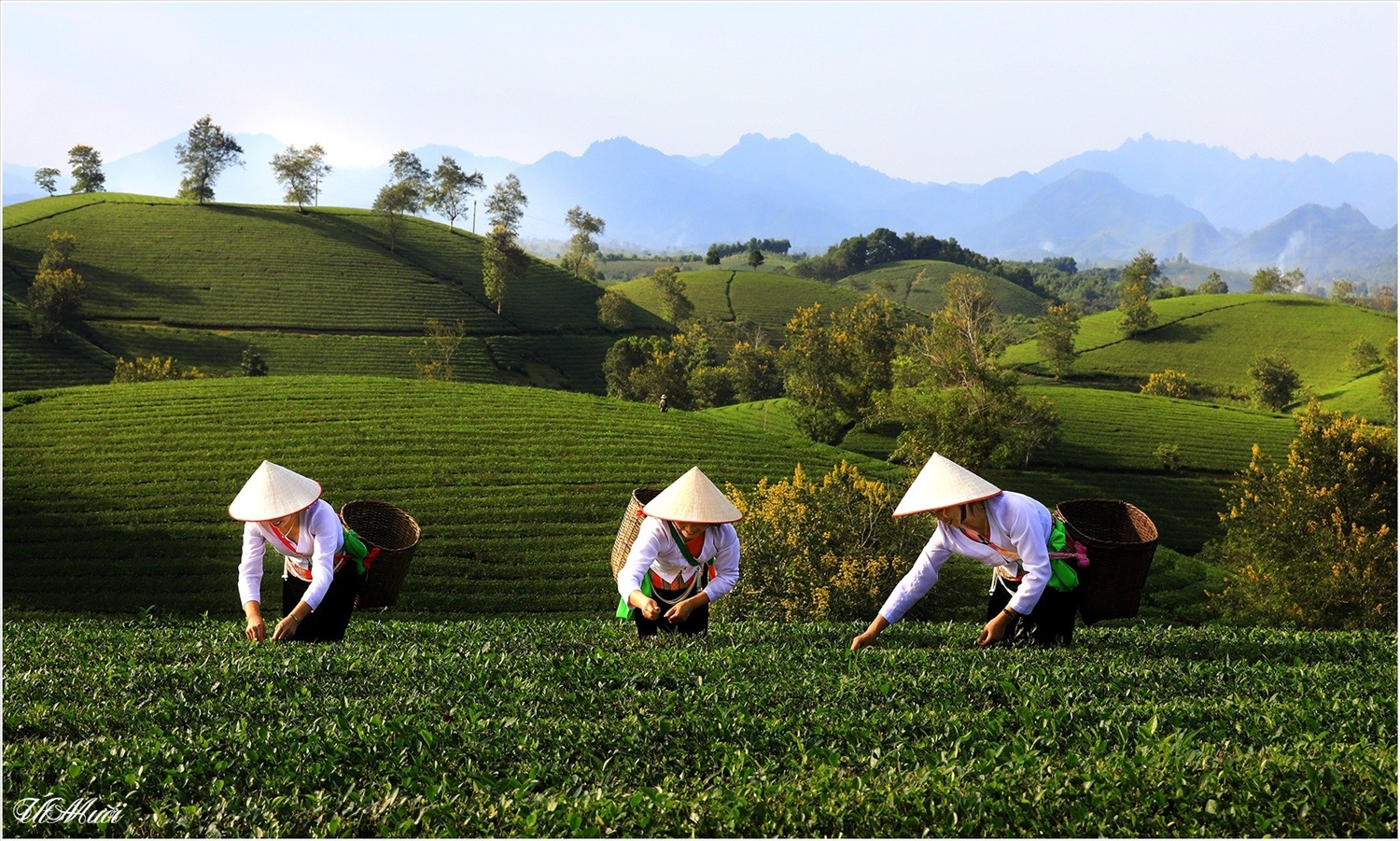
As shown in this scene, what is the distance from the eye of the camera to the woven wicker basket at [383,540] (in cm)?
925

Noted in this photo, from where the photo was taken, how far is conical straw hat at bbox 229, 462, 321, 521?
8.21 metres

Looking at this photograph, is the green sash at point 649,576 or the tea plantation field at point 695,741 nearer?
the tea plantation field at point 695,741

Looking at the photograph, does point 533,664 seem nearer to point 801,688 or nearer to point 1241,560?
point 801,688

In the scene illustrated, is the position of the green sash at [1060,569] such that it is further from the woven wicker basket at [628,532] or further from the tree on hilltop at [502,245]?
the tree on hilltop at [502,245]

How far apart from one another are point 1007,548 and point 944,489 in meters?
0.82

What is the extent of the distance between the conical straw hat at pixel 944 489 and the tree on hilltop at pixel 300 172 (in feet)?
398

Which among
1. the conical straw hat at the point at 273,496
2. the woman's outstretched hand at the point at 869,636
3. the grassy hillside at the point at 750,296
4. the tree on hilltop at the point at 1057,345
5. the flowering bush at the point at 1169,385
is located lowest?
the woman's outstretched hand at the point at 869,636

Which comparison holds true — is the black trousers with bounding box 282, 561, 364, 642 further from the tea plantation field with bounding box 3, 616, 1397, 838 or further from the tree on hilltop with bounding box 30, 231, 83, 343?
the tree on hilltop with bounding box 30, 231, 83, 343

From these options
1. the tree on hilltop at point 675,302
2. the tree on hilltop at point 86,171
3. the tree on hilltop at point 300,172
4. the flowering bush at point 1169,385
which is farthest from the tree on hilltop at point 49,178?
the flowering bush at point 1169,385

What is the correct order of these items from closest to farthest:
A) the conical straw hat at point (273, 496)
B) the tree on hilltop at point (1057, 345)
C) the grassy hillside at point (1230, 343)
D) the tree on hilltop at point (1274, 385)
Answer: the conical straw hat at point (273, 496) < the tree on hilltop at point (1274, 385) < the tree on hilltop at point (1057, 345) < the grassy hillside at point (1230, 343)

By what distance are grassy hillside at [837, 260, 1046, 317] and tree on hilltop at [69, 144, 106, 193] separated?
112 meters

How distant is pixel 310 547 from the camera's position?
8664 mm

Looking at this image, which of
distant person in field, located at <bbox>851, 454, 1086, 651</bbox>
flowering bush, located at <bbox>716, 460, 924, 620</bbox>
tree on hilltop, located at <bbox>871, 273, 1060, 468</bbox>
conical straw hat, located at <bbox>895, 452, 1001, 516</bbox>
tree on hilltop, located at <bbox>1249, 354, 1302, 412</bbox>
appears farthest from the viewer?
tree on hilltop, located at <bbox>1249, 354, 1302, 412</bbox>

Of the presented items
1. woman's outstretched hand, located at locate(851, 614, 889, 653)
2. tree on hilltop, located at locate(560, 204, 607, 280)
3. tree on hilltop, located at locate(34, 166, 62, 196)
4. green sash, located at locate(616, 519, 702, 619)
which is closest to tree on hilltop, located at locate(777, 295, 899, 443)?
green sash, located at locate(616, 519, 702, 619)
